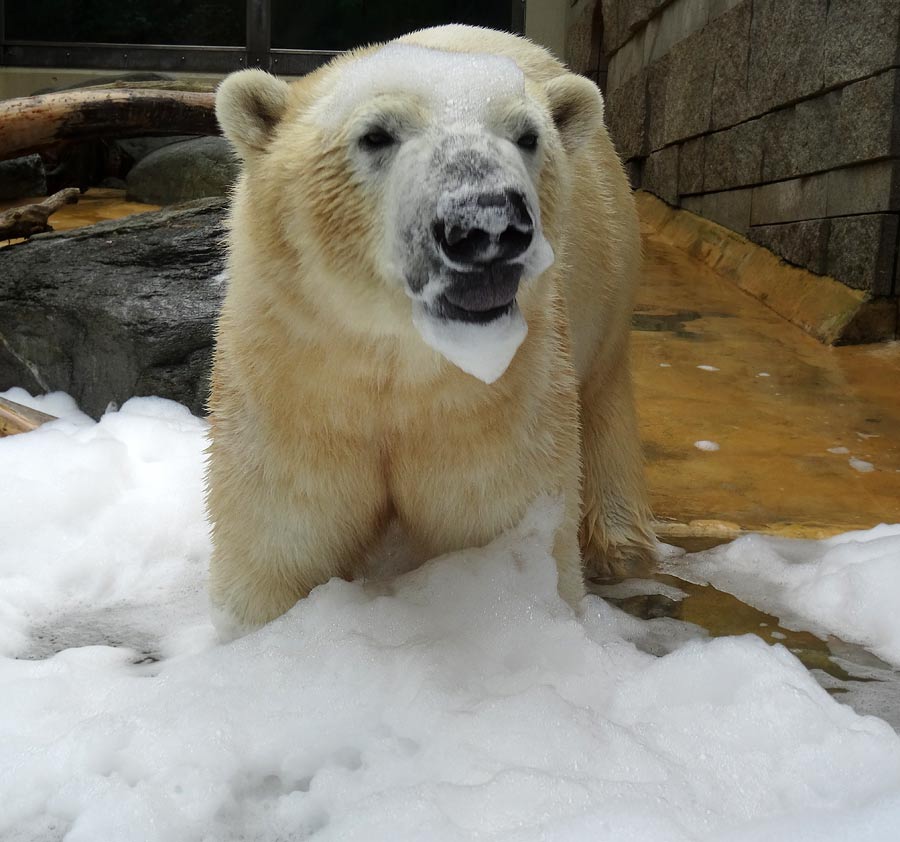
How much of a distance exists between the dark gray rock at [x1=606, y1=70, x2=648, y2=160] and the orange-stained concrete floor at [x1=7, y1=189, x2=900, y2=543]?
3.56 metres

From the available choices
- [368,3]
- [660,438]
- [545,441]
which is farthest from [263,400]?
[368,3]

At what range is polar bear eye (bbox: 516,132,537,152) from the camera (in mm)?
1562

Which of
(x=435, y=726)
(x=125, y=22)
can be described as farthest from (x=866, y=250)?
(x=125, y=22)

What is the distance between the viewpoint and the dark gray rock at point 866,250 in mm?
4715

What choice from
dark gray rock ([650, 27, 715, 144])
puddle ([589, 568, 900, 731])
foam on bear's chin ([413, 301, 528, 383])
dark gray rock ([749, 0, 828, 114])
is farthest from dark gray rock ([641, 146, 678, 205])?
foam on bear's chin ([413, 301, 528, 383])

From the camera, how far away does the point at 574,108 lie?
6.07 feet

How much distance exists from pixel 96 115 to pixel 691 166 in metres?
4.72

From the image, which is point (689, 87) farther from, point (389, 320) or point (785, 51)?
point (389, 320)

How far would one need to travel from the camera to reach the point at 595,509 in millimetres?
2643

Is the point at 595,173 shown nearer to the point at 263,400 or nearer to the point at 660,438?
the point at 263,400

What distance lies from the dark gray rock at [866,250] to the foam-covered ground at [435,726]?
321cm

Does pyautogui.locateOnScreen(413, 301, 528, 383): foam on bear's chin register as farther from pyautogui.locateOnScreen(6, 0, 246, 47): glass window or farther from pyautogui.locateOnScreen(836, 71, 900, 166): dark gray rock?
pyautogui.locateOnScreen(6, 0, 246, 47): glass window

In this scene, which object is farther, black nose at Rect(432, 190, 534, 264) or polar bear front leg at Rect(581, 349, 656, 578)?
polar bear front leg at Rect(581, 349, 656, 578)

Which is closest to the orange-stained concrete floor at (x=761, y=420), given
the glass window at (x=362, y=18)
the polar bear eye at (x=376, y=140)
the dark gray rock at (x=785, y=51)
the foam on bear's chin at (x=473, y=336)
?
the dark gray rock at (x=785, y=51)
